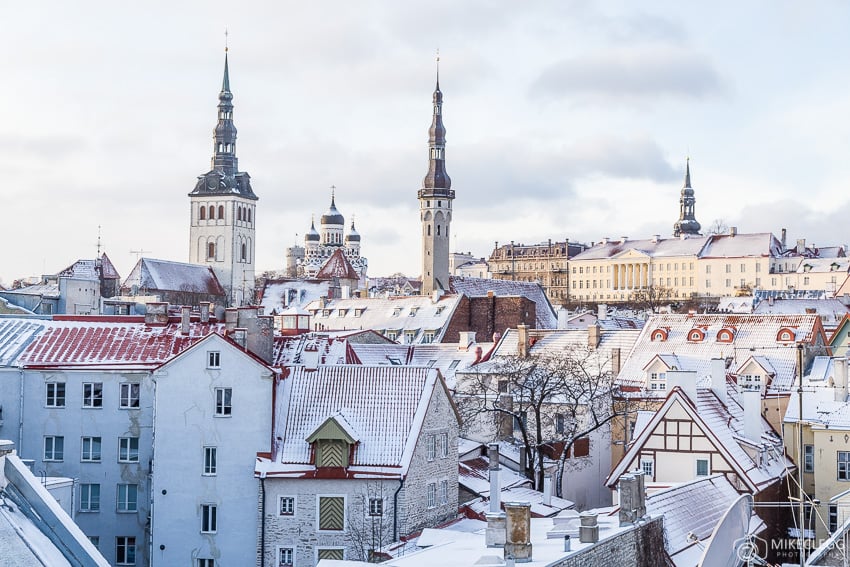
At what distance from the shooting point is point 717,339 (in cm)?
6362

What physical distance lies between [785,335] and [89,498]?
3744cm

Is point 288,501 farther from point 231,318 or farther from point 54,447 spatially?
point 231,318

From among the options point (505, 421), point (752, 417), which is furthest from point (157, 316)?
point (752, 417)

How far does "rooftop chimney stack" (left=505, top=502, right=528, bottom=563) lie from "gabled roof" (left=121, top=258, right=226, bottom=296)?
Result: 117 m

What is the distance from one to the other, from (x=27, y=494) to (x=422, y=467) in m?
19.7

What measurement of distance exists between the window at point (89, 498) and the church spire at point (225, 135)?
129063mm

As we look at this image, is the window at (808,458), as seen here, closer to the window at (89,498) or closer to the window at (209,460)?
the window at (209,460)

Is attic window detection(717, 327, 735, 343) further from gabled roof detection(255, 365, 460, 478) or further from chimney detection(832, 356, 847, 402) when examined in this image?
gabled roof detection(255, 365, 460, 478)

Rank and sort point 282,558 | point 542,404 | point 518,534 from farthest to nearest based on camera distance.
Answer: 1. point 542,404
2. point 282,558
3. point 518,534

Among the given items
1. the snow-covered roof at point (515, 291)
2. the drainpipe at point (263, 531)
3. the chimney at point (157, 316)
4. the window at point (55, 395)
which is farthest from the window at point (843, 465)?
the snow-covered roof at point (515, 291)

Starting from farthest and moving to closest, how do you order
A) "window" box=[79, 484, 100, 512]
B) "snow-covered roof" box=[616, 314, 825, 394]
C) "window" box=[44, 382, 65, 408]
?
"snow-covered roof" box=[616, 314, 825, 394], "window" box=[44, 382, 65, 408], "window" box=[79, 484, 100, 512]

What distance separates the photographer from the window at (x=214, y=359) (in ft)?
128

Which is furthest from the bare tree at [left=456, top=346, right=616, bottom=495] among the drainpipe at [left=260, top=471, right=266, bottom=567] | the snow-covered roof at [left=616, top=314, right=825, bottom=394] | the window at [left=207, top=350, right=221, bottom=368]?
the window at [left=207, top=350, right=221, bottom=368]

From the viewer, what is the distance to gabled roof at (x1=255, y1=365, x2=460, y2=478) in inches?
1455
